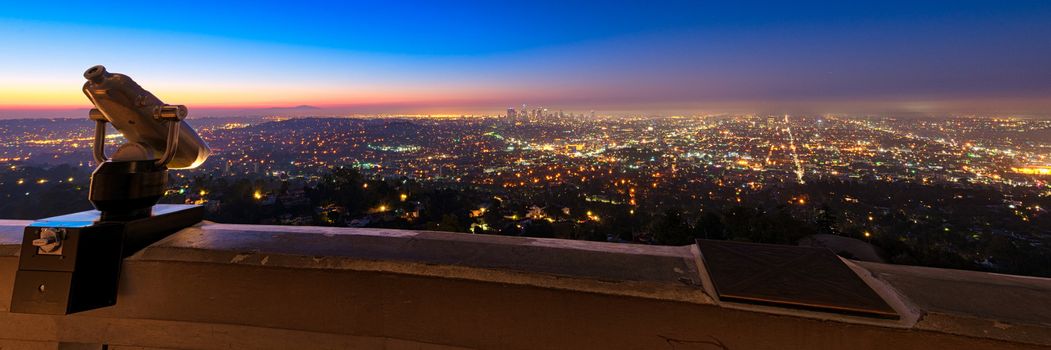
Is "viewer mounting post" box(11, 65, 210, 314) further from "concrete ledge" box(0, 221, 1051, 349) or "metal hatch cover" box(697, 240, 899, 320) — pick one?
"metal hatch cover" box(697, 240, 899, 320)

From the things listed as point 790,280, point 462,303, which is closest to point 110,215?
point 462,303

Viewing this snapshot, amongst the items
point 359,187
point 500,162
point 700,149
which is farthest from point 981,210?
point 500,162

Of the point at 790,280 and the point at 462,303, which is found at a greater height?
the point at 790,280

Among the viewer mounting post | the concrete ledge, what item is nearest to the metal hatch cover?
the concrete ledge

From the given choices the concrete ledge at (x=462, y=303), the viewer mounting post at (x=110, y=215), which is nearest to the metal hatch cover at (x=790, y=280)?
the concrete ledge at (x=462, y=303)

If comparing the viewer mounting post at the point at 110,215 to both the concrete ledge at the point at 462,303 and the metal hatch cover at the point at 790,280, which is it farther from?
the metal hatch cover at the point at 790,280

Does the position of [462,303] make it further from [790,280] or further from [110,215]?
[110,215]
